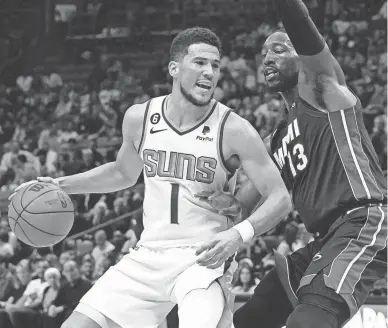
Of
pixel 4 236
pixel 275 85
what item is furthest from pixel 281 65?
pixel 4 236

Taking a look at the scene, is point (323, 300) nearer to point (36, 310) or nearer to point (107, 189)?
point (107, 189)

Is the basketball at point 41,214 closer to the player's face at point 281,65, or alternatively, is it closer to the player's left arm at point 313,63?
the player's face at point 281,65

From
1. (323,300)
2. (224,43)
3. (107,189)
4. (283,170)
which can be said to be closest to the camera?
(323,300)

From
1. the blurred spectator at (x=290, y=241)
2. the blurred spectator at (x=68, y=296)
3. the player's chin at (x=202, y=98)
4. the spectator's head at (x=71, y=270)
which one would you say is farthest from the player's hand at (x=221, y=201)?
the spectator's head at (x=71, y=270)

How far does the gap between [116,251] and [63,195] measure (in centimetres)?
628

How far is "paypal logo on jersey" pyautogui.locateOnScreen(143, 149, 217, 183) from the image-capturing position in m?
4.26

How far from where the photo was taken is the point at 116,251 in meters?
10.7

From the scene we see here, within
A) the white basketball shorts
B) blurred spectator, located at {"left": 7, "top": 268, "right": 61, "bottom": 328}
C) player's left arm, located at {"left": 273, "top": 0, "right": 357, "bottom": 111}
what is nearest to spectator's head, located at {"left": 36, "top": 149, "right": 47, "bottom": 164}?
blurred spectator, located at {"left": 7, "top": 268, "right": 61, "bottom": 328}

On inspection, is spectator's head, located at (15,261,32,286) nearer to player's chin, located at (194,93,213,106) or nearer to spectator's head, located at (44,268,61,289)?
spectator's head, located at (44,268,61,289)

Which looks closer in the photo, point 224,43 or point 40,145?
point 40,145

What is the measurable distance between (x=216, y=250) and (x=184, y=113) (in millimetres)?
965

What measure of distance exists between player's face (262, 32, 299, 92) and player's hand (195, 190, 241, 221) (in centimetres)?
66

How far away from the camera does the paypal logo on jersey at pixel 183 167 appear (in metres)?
4.26

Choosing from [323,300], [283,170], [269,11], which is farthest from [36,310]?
[269,11]
